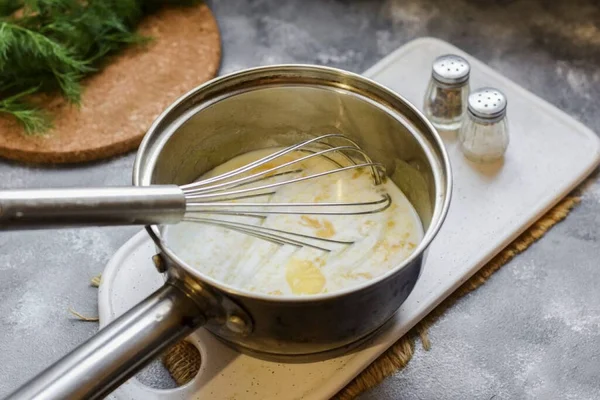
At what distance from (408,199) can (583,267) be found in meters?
0.21

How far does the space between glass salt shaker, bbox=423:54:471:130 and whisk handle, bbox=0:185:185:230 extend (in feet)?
1.45

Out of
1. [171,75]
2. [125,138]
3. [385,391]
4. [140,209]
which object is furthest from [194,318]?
[171,75]

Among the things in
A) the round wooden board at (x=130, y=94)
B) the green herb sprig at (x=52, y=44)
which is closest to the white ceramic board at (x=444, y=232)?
the round wooden board at (x=130, y=94)

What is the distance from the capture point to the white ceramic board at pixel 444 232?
2.33 feet

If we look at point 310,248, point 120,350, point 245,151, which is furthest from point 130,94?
point 120,350

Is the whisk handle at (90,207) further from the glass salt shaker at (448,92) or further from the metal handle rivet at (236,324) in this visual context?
the glass salt shaker at (448,92)

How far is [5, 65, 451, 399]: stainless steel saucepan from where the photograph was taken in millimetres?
587

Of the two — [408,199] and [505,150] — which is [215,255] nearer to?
[408,199]

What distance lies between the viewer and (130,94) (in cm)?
101

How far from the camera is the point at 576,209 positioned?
88cm

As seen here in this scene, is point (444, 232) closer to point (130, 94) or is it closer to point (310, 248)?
point (310, 248)

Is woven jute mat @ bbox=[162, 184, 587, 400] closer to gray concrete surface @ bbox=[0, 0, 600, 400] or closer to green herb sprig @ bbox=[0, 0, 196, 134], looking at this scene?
gray concrete surface @ bbox=[0, 0, 600, 400]

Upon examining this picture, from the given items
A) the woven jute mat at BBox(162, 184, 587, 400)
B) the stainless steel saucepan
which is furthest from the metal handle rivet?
the woven jute mat at BBox(162, 184, 587, 400)

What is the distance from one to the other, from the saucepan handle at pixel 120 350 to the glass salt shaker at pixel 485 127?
17.1 inches
